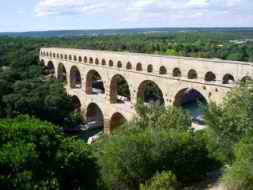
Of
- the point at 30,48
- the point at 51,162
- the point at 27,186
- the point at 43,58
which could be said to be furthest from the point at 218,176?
the point at 30,48

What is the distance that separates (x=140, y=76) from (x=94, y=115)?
11.2m

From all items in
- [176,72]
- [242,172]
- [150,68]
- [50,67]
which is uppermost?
[150,68]

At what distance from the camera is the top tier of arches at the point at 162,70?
81.2ft

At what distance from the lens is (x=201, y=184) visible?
44.9ft

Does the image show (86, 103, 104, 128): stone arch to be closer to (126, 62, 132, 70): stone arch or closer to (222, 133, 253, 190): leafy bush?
(126, 62, 132, 70): stone arch

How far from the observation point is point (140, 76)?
29.7 m

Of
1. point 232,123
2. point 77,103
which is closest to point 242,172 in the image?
point 232,123

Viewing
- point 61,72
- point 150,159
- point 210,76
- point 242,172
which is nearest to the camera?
point 242,172

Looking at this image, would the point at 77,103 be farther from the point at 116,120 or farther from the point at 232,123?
the point at 232,123

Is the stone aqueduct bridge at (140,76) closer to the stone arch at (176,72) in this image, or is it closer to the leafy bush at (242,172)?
the stone arch at (176,72)

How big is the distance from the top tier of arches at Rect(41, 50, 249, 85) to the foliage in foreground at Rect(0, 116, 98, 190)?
12.9 meters

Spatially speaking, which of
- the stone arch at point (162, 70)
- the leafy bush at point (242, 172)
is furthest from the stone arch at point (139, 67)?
the leafy bush at point (242, 172)

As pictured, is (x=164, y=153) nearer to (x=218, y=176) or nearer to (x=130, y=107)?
(x=218, y=176)

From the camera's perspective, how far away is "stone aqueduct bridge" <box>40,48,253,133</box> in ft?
77.8
